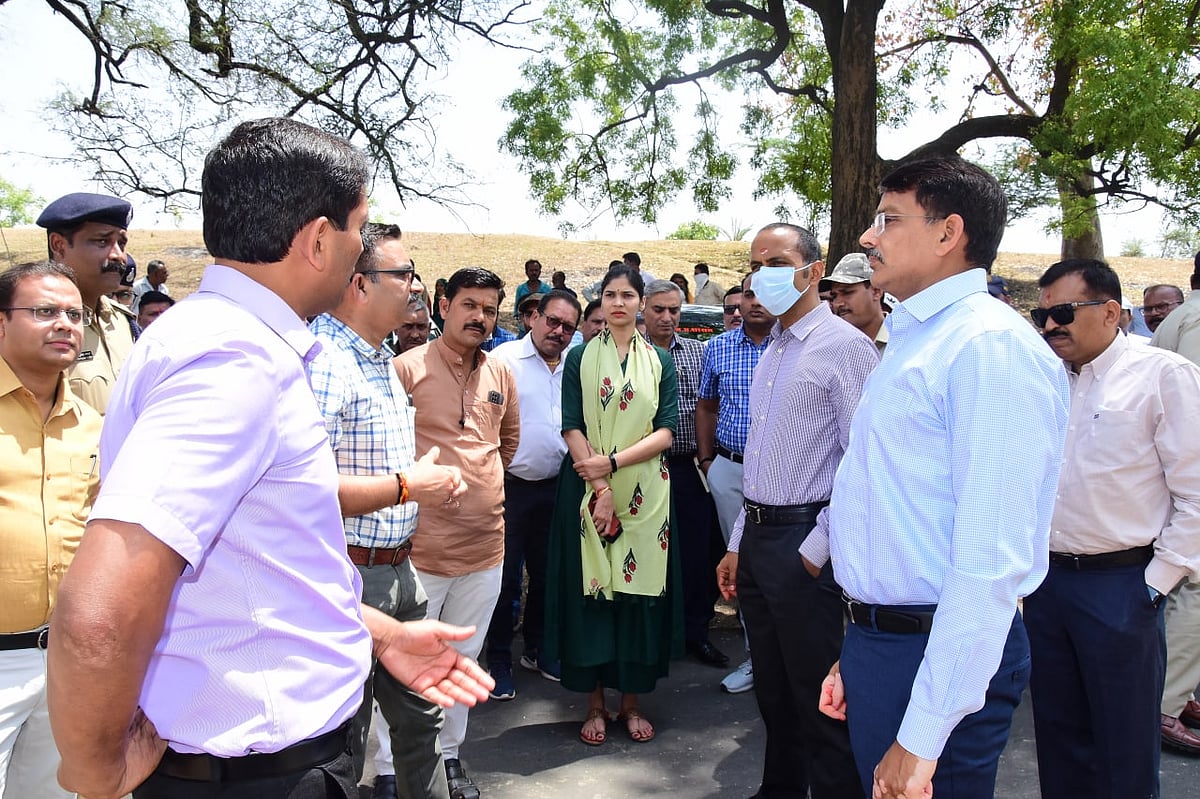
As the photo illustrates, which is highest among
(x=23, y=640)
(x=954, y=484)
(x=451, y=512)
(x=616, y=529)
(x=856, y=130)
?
(x=856, y=130)

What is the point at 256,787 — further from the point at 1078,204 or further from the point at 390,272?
the point at 1078,204

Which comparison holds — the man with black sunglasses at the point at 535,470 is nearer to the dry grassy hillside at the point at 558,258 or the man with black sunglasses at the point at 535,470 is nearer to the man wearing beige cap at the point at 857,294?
the man wearing beige cap at the point at 857,294

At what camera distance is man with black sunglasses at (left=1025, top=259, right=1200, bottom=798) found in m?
3.09

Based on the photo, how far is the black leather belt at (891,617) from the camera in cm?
217

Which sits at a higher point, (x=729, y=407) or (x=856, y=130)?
(x=856, y=130)

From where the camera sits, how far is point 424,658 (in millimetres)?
1940

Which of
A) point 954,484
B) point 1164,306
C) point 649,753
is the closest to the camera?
point 954,484

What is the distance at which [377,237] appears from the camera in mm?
3436

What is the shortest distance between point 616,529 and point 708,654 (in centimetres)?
152

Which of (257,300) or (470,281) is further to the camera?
(470,281)

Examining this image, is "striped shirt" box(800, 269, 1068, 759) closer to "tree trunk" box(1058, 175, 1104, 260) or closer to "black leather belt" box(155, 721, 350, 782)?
"black leather belt" box(155, 721, 350, 782)

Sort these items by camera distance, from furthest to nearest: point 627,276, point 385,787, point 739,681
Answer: point 739,681, point 627,276, point 385,787

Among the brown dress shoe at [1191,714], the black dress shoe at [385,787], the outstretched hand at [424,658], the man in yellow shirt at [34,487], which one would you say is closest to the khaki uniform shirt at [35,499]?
the man in yellow shirt at [34,487]

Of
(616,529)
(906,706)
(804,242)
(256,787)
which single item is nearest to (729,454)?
(616,529)
